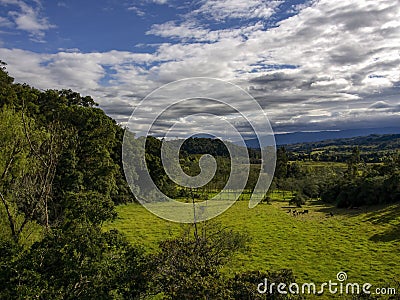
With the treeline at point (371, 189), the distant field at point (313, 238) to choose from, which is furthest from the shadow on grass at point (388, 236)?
the treeline at point (371, 189)

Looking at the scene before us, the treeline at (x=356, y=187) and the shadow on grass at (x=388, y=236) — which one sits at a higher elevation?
the treeline at (x=356, y=187)

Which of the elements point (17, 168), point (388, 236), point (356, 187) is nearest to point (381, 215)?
point (388, 236)

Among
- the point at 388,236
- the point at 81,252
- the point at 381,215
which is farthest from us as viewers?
the point at 381,215

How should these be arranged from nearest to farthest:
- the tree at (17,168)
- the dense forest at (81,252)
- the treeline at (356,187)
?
the dense forest at (81,252)
the tree at (17,168)
the treeline at (356,187)

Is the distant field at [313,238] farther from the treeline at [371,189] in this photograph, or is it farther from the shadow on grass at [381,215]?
the treeline at [371,189]

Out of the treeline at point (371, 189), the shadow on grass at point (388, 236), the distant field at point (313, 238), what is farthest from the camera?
the treeline at point (371, 189)

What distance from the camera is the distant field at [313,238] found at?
20000mm

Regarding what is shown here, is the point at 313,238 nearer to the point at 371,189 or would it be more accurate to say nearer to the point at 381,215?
the point at 381,215

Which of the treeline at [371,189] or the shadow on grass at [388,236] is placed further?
the treeline at [371,189]

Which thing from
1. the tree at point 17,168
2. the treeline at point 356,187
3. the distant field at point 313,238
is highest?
the tree at point 17,168

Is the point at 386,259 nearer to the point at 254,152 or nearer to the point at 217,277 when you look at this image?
the point at 217,277

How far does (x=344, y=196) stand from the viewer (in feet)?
144

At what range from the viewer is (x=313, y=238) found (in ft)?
90.7

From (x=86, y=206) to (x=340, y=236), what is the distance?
22087mm
